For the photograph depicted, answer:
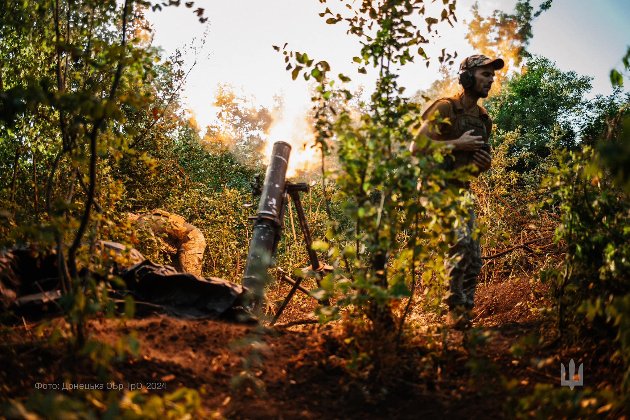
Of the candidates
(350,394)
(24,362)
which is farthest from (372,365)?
(24,362)

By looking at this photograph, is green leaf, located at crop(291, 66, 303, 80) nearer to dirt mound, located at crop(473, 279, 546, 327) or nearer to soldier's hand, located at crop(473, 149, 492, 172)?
soldier's hand, located at crop(473, 149, 492, 172)

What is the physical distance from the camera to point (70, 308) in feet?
8.22

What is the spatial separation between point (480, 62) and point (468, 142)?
884 millimetres

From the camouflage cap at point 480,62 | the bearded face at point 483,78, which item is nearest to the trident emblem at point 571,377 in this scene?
the bearded face at point 483,78

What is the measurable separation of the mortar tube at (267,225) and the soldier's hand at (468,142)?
1876mm

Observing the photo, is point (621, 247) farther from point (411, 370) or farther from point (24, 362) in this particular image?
point (24, 362)

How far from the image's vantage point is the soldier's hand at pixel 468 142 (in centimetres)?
464

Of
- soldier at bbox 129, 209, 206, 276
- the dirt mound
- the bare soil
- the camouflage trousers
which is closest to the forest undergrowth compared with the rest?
the bare soil

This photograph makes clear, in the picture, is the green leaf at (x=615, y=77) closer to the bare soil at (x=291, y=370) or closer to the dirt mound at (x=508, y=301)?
the bare soil at (x=291, y=370)

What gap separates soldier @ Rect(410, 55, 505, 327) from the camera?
15.3 ft

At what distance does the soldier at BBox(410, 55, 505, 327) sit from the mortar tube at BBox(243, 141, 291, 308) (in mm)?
1555

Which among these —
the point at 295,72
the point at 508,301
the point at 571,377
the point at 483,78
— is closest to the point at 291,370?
the point at 571,377

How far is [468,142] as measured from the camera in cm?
464

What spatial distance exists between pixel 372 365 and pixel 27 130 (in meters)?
5.17
